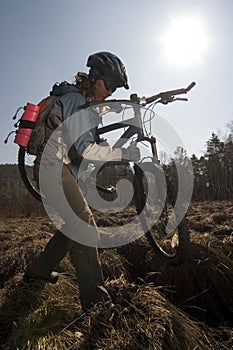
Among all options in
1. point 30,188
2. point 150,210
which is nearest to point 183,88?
point 150,210

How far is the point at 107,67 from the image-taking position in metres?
2.89

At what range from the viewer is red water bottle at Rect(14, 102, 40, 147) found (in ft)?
8.26

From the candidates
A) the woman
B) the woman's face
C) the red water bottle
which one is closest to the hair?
the woman's face

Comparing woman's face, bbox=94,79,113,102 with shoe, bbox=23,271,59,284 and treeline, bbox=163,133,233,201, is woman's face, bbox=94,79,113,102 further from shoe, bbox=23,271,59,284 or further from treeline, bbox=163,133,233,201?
treeline, bbox=163,133,233,201

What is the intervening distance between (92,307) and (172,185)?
1.57 meters

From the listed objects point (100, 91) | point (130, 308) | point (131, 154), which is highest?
point (100, 91)

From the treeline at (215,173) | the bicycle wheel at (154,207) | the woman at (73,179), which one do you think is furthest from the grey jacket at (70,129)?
the treeline at (215,173)

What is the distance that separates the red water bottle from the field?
48.6 inches

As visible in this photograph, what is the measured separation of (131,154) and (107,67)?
79 centimetres

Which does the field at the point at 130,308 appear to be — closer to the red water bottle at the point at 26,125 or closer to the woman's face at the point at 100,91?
the red water bottle at the point at 26,125

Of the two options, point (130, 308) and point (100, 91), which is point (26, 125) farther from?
point (130, 308)

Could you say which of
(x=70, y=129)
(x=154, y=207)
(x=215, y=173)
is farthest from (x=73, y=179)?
(x=215, y=173)

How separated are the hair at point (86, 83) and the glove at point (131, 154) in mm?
581

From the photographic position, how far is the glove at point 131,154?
285 centimetres
